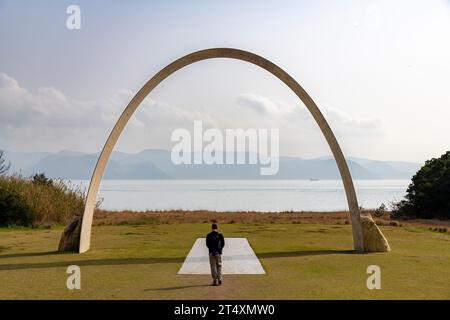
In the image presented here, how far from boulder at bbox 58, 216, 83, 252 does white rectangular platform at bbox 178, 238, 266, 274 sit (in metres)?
3.87

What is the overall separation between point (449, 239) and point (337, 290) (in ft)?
43.8

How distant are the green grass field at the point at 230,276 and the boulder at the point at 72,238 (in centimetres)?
61

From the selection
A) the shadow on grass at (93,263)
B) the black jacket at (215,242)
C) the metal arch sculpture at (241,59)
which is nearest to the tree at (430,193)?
the metal arch sculpture at (241,59)

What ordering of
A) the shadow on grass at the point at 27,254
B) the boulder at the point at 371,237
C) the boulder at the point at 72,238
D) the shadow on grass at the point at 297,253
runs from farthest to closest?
1. the boulder at the point at 72,238
2. the boulder at the point at 371,237
3. the shadow on grass at the point at 27,254
4. the shadow on grass at the point at 297,253

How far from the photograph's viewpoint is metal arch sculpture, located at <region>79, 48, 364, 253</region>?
1691 centimetres

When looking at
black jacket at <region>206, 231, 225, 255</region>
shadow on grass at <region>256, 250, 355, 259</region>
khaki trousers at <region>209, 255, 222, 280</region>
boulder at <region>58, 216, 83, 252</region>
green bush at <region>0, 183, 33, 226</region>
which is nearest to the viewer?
black jacket at <region>206, 231, 225, 255</region>

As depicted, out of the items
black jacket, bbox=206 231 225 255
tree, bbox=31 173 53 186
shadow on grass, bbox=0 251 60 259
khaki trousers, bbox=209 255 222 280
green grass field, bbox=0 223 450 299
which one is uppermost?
tree, bbox=31 173 53 186

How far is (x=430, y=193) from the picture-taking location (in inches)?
1428

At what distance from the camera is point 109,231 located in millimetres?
25844

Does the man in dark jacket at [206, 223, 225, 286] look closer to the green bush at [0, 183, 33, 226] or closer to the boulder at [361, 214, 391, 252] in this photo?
the boulder at [361, 214, 391, 252]

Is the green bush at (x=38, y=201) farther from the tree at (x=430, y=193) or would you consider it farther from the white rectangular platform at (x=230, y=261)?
the tree at (x=430, y=193)

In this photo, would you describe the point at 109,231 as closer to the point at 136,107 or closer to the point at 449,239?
the point at 136,107

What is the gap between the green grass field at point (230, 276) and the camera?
10.8 metres

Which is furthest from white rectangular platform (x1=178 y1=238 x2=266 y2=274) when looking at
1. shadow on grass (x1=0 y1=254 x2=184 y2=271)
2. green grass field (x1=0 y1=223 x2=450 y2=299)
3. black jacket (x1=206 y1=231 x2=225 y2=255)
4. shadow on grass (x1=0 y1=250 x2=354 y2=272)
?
black jacket (x1=206 y1=231 x2=225 y2=255)
